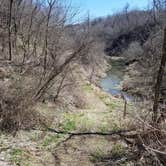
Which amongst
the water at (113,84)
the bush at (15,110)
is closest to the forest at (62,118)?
Result: the bush at (15,110)

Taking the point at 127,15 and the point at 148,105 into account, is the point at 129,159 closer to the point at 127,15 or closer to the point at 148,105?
the point at 148,105

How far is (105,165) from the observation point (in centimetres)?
1044

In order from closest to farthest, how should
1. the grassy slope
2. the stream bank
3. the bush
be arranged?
the grassy slope
the bush
the stream bank

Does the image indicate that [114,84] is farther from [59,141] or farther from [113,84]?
[59,141]

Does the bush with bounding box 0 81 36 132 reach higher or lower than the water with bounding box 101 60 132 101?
higher

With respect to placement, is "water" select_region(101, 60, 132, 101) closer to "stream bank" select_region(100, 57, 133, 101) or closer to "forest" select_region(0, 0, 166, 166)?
"stream bank" select_region(100, 57, 133, 101)

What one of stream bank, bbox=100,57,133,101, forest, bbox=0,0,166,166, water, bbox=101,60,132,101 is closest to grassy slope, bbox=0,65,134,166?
forest, bbox=0,0,166,166

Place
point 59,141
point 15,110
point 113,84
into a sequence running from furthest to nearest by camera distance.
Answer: point 113,84 < point 15,110 < point 59,141

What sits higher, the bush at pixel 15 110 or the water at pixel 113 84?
the bush at pixel 15 110

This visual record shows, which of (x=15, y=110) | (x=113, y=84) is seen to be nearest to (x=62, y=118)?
(x=15, y=110)

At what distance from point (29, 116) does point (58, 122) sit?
1.50 metres

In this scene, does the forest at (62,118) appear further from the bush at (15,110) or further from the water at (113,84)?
the water at (113,84)

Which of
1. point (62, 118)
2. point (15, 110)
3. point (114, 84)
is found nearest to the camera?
point (15, 110)

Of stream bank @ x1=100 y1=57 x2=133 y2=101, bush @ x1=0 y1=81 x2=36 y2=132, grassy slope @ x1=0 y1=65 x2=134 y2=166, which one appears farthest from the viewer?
stream bank @ x1=100 y1=57 x2=133 y2=101
